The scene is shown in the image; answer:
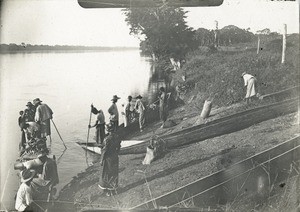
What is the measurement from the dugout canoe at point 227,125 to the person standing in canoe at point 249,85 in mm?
94

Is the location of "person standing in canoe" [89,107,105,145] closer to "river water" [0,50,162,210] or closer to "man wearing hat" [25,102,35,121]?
"river water" [0,50,162,210]

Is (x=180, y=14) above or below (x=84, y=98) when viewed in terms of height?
above

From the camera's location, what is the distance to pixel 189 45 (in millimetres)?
2547

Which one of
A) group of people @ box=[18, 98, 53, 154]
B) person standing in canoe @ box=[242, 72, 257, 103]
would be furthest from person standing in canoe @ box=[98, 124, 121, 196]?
person standing in canoe @ box=[242, 72, 257, 103]

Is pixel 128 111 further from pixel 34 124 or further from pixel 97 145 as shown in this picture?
pixel 34 124

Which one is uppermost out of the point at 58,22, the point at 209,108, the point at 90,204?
the point at 58,22

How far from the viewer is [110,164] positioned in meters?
2.52

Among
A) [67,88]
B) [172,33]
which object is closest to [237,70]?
[172,33]

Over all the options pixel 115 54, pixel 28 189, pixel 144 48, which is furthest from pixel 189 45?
pixel 28 189

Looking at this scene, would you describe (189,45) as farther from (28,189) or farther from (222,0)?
(28,189)

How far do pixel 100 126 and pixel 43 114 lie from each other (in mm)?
435

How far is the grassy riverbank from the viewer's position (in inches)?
97.4

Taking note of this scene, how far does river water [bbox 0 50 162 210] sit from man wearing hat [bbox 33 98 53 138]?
4cm

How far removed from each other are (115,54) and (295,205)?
1.60 m
